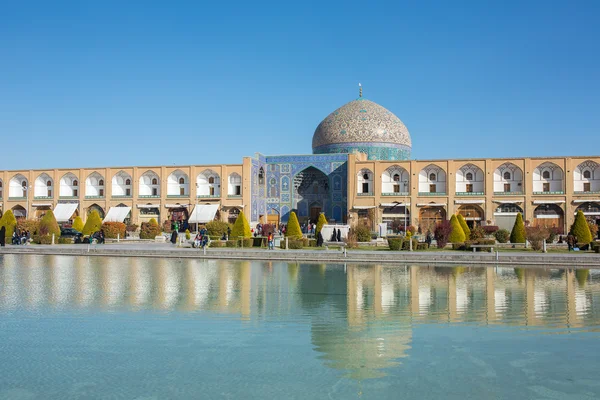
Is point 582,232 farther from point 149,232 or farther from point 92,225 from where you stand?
point 92,225

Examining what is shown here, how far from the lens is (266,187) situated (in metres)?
33.6

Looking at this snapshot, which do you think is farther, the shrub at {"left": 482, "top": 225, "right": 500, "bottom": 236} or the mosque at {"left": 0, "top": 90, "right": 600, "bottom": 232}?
the mosque at {"left": 0, "top": 90, "right": 600, "bottom": 232}

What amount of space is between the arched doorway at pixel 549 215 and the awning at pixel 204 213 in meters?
16.5

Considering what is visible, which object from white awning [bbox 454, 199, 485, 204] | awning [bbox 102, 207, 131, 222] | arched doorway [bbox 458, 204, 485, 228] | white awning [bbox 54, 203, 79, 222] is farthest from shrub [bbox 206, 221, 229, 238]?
white awning [bbox 54, 203, 79, 222]

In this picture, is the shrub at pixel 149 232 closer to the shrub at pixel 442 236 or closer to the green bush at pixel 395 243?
the green bush at pixel 395 243

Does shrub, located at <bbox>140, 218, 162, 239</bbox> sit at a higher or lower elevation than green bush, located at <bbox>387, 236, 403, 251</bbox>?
higher

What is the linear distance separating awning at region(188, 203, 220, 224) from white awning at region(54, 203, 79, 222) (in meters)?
7.33

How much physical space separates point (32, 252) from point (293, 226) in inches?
355

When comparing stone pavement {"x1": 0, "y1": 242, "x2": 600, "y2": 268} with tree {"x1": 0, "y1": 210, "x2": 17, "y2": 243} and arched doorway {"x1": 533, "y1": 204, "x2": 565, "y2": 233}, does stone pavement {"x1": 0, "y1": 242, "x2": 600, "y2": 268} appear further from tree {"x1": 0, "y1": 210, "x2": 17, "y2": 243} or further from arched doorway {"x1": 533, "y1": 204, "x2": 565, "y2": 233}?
arched doorway {"x1": 533, "y1": 204, "x2": 565, "y2": 233}

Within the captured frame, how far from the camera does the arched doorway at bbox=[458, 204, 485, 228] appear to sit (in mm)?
29844

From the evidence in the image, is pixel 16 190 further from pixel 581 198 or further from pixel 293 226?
pixel 581 198

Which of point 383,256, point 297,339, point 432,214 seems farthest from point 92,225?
point 297,339

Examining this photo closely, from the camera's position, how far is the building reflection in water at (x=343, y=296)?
6.36m

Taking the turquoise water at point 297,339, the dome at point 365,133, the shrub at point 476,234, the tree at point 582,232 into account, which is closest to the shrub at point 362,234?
the shrub at point 476,234
